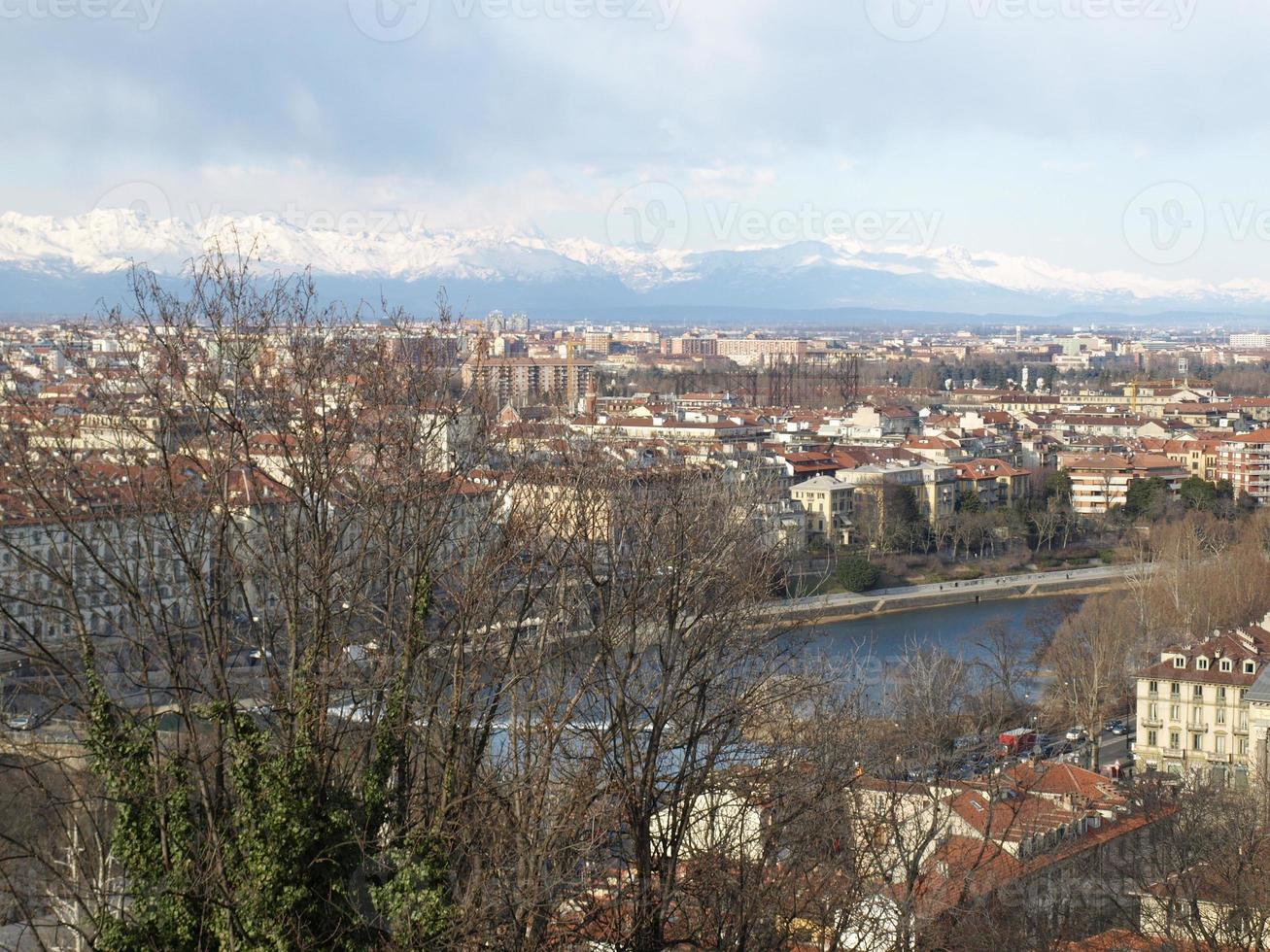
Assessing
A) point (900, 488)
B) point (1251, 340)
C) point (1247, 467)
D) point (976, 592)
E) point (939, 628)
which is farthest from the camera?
point (1251, 340)

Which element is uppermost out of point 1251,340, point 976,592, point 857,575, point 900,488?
point 900,488

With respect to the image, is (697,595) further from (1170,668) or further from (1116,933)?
(1170,668)

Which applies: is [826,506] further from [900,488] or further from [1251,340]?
[1251,340]

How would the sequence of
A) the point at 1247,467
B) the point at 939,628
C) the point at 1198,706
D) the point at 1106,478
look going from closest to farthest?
the point at 1198,706 → the point at 939,628 → the point at 1106,478 → the point at 1247,467

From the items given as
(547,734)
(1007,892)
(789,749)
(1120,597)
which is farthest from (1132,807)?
(1120,597)

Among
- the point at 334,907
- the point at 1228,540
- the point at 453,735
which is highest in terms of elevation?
the point at 453,735

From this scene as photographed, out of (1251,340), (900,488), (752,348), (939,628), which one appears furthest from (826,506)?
(1251,340)

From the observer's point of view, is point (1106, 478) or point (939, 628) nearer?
point (939, 628)
